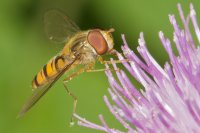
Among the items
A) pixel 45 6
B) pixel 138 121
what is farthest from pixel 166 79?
pixel 45 6

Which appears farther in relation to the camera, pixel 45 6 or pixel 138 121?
pixel 45 6

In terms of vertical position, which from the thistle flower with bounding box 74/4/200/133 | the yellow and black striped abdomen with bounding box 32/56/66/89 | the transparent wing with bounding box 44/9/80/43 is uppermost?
the transparent wing with bounding box 44/9/80/43

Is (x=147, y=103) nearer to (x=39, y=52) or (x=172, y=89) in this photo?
(x=172, y=89)

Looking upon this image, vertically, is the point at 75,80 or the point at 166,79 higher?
the point at 75,80

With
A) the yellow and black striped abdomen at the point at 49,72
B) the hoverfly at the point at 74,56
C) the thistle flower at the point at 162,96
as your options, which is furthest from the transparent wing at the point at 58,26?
the thistle flower at the point at 162,96

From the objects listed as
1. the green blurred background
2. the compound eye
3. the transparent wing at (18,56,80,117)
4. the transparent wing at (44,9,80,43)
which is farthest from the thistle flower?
the green blurred background

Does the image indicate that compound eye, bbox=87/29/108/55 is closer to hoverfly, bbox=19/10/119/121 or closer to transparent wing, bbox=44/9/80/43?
hoverfly, bbox=19/10/119/121

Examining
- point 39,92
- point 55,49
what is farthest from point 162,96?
point 55,49

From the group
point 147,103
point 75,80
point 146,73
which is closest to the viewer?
point 147,103
